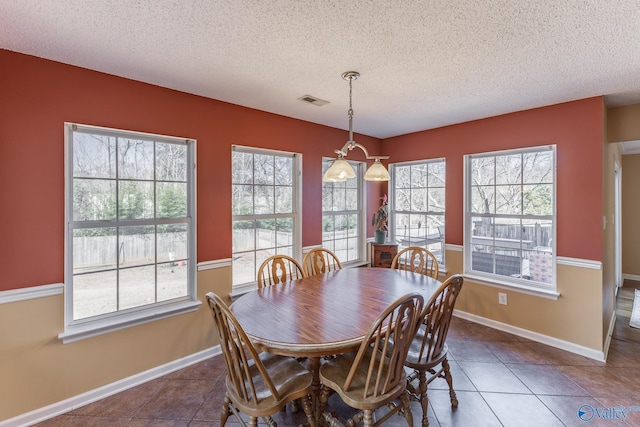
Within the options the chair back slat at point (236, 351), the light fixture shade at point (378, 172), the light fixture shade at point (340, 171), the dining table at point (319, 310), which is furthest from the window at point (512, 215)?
the chair back slat at point (236, 351)

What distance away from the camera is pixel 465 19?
5.18 feet

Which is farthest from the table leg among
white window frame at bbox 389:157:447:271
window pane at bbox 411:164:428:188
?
window pane at bbox 411:164:428:188

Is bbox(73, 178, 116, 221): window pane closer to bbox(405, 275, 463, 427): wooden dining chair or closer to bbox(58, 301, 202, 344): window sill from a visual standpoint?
bbox(58, 301, 202, 344): window sill

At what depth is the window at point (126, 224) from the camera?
2.16m

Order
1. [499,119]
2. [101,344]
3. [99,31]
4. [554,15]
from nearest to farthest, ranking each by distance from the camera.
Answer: [554,15]
[99,31]
[101,344]
[499,119]

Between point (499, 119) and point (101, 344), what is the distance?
14.6 feet

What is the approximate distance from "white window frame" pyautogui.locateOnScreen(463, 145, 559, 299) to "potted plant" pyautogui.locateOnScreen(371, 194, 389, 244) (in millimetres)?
1054

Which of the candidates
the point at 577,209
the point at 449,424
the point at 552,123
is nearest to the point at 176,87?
the point at 449,424

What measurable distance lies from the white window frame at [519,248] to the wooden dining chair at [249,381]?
2730 millimetres

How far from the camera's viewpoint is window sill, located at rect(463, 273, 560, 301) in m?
2.97

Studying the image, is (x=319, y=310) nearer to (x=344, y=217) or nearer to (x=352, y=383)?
(x=352, y=383)

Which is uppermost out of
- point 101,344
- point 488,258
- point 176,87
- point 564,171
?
point 176,87

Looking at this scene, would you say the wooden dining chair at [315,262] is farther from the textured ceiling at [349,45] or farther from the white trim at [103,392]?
the textured ceiling at [349,45]

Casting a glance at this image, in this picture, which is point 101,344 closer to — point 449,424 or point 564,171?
point 449,424
